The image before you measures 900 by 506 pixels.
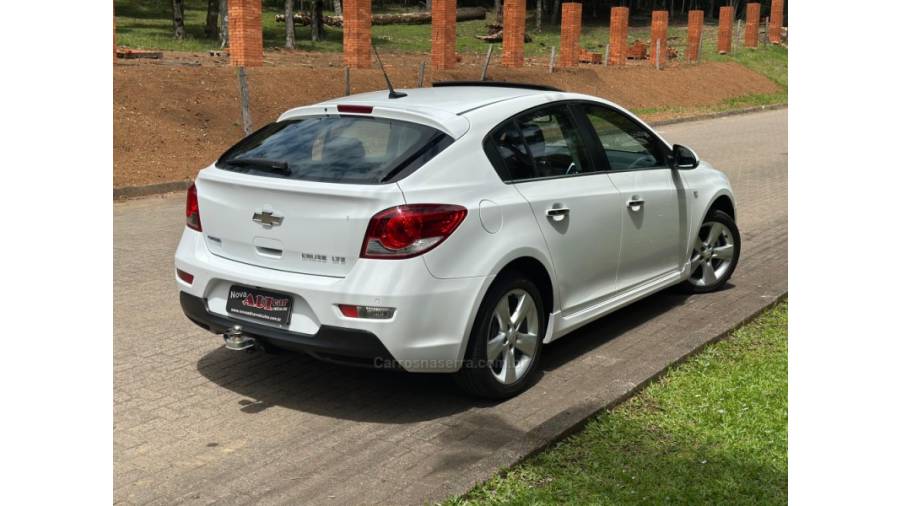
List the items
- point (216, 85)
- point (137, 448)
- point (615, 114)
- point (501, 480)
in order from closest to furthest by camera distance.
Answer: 1. point (501, 480)
2. point (137, 448)
3. point (615, 114)
4. point (216, 85)

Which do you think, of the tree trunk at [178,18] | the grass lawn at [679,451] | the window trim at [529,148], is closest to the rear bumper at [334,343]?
the grass lawn at [679,451]

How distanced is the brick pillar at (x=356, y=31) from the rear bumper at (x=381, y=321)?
21419 mm

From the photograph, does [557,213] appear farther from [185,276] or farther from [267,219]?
[185,276]

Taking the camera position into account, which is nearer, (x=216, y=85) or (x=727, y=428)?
(x=727, y=428)

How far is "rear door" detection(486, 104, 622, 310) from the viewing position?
5.66 m

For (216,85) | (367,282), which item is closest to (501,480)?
(367,282)

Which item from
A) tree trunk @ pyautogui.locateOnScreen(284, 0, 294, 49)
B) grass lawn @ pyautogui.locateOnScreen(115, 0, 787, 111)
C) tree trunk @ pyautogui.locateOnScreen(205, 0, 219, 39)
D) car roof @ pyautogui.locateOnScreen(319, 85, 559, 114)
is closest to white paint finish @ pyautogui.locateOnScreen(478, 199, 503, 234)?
car roof @ pyautogui.locateOnScreen(319, 85, 559, 114)

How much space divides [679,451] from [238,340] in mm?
2268

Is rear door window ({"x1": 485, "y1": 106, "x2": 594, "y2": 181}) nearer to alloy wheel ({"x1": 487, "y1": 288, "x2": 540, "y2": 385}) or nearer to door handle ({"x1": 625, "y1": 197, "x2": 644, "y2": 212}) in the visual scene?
door handle ({"x1": 625, "y1": 197, "x2": 644, "y2": 212})

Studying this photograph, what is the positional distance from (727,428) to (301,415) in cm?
218

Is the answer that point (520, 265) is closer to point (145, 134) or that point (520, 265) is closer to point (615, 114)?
point (615, 114)

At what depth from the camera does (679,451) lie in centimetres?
480

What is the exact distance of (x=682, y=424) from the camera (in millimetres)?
5125

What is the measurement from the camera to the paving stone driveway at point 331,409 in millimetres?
4496
